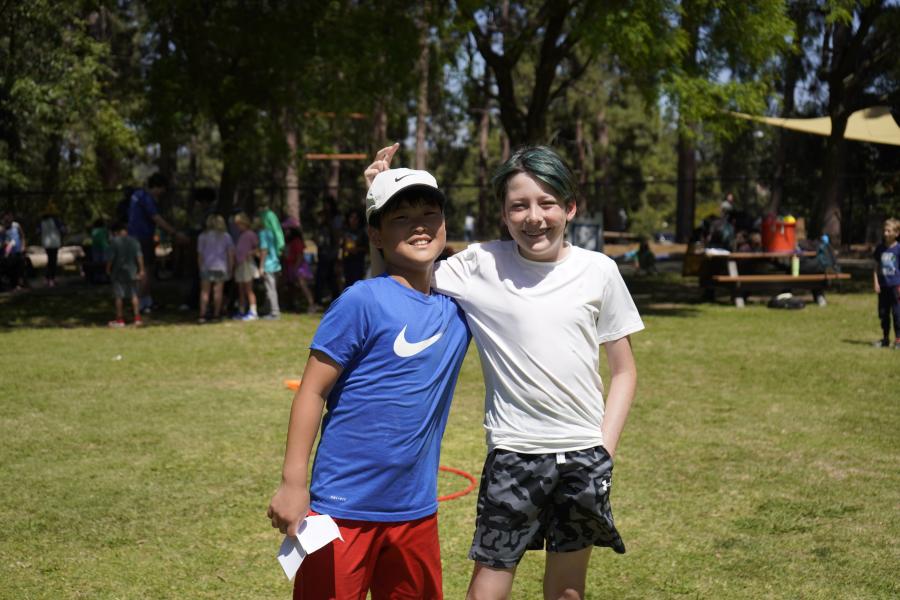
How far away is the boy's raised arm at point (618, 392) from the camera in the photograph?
3.14 m

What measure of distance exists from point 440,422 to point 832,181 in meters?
20.2

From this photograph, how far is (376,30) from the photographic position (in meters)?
16.7

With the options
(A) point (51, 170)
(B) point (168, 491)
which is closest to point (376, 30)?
(B) point (168, 491)

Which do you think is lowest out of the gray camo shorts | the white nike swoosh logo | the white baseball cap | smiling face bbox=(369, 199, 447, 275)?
the gray camo shorts

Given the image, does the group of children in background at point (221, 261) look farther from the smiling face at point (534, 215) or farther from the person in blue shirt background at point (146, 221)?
the smiling face at point (534, 215)

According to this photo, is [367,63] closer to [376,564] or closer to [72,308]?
[72,308]

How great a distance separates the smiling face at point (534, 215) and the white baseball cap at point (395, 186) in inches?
9.4

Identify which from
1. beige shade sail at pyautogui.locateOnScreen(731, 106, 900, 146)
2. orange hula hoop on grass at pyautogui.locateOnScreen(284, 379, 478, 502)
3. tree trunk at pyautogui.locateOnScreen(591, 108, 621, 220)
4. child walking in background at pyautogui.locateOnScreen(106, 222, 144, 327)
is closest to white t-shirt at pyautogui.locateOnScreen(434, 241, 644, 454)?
orange hula hoop on grass at pyautogui.locateOnScreen(284, 379, 478, 502)

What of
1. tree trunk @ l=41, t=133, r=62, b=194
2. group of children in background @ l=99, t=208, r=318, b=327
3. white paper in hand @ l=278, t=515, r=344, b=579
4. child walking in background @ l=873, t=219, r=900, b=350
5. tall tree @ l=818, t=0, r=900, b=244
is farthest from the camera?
tree trunk @ l=41, t=133, r=62, b=194

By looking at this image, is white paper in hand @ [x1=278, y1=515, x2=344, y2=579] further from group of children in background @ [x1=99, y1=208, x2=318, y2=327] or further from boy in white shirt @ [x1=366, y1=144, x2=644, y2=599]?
group of children in background @ [x1=99, y1=208, x2=318, y2=327]

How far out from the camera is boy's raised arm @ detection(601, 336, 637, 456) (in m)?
3.14

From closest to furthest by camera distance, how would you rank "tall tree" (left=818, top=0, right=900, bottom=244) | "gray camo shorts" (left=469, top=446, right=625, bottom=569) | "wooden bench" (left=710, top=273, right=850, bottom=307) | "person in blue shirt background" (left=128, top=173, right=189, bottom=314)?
1. "gray camo shorts" (left=469, top=446, right=625, bottom=569)
2. "person in blue shirt background" (left=128, top=173, right=189, bottom=314)
3. "wooden bench" (left=710, top=273, right=850, bottom=307)
4. "tall tree" (left=818, top=0, right=900, bottom=244)

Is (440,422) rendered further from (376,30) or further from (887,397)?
(376,30)

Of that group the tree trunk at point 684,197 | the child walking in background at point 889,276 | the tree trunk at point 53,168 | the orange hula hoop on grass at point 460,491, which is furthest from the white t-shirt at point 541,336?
the tree trunk at point 684,197
